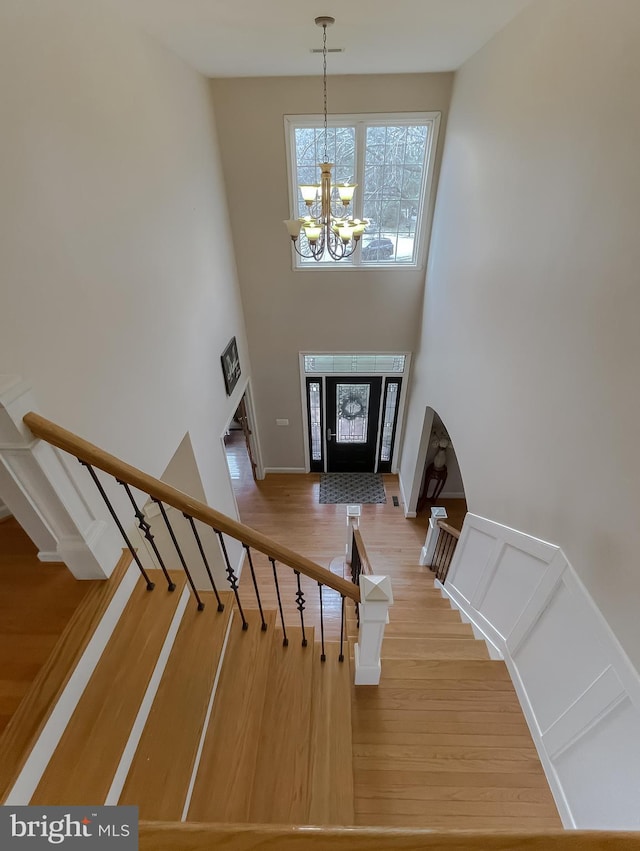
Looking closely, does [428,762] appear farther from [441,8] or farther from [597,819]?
[441,8]

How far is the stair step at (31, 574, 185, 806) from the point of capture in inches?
54.7

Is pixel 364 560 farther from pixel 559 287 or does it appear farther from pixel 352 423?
pixel 352 423

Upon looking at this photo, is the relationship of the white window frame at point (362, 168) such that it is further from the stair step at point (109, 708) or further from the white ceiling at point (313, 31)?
the stair step at point (109, 708)

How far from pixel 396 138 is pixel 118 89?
10.2ft

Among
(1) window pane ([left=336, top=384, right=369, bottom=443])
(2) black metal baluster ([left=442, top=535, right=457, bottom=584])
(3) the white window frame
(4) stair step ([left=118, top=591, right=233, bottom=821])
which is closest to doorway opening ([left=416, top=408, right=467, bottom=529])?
(1) window pane ([left=336, top=384, right=369, bottom=443])

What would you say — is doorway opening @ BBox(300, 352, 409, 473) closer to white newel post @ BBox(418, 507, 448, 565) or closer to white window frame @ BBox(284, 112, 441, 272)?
white window frame @ BBox(284, 112, 441, 272)

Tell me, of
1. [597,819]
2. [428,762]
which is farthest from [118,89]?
[597,819]

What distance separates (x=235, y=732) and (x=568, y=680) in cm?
169

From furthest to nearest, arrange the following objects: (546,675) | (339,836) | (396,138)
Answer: (396,138) → (546,675) → (339,836)

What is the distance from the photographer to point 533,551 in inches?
99.4

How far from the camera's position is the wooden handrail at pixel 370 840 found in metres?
0.67

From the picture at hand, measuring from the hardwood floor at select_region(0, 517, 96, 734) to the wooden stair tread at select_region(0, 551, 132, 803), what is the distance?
55 mm

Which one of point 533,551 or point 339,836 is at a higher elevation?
point 339,836

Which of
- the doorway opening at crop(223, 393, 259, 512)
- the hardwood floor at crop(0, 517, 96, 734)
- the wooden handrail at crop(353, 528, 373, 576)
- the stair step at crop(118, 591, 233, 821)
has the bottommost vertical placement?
the doorway opening at crop(223, 393, 259, 512)
